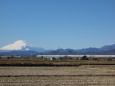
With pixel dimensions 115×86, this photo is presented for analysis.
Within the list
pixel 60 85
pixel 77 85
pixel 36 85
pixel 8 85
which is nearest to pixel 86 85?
pixel 77 85

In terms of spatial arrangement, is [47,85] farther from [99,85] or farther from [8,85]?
[99,85]

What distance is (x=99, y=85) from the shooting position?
796 inches

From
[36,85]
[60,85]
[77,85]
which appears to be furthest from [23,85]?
[77,85]

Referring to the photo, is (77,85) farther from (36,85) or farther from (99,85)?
(36,85)

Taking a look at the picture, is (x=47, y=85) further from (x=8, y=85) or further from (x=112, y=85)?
(x=112, y=85)

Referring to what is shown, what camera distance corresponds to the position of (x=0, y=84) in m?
19.8

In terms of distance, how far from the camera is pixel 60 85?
19.8 meters

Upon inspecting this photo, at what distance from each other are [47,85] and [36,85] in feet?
3.02

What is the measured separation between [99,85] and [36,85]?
540 centimetres

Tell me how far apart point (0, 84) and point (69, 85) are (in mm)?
5811

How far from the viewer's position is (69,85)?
19812mm

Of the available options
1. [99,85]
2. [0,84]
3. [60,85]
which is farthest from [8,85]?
[99,85]

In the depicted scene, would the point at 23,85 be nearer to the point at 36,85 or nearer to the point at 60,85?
the point at 36,85

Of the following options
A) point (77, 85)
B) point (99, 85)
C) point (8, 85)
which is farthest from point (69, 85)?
point (8, 85)
